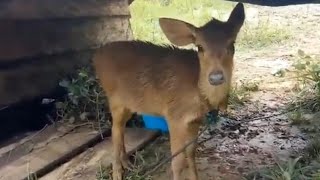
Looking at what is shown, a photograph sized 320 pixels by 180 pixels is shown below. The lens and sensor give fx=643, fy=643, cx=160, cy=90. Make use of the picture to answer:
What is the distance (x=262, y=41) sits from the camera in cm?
938

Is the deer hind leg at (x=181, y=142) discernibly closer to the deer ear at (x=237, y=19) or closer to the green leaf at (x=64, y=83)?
the deer ear at (x=237, y=19)

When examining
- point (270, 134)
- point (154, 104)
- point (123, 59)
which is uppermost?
point (123, 59)

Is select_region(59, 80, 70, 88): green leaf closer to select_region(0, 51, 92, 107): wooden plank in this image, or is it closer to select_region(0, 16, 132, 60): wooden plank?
select_region(0, 51, 92, 107): wooden plank

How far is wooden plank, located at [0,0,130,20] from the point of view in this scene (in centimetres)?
533

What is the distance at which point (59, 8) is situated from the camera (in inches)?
232

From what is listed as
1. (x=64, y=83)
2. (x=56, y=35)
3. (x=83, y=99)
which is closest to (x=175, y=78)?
(x=83, y=99)

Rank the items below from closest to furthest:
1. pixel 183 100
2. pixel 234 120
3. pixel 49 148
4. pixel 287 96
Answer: pixel 183 100
pixel 49 148
pixel 234 120
pixel 287 96

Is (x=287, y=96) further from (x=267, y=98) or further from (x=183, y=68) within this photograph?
(x=183, y=68)

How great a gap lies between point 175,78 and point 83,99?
1.64m

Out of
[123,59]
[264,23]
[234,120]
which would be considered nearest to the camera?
[123,59]

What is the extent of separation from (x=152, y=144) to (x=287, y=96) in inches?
77.2

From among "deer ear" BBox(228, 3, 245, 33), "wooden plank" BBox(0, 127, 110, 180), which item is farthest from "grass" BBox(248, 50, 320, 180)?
"wooden plank" BBox(0, 127, 110, 180)

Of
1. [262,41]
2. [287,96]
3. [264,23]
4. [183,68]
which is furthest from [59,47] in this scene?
[264,23]

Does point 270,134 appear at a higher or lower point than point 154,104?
lower
